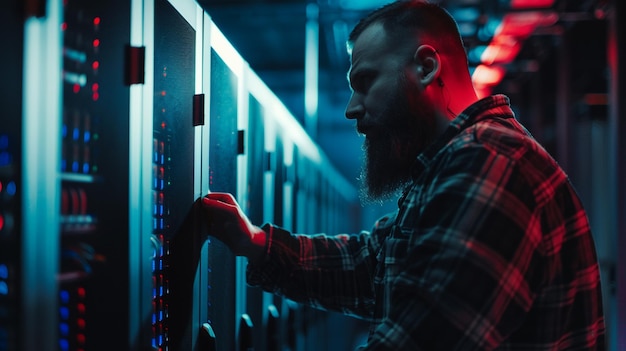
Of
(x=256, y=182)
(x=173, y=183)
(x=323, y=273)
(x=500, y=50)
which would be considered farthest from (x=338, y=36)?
(x=173, y=183)

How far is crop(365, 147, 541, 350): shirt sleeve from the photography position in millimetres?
994

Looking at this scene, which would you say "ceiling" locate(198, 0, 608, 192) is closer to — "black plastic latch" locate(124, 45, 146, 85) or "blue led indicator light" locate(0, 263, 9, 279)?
"black plastic latch" locate(124, 45, 146, 85)

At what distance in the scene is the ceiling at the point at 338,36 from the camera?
5.58 m

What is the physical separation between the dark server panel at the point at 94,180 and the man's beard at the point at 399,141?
62cm

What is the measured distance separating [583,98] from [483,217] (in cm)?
897

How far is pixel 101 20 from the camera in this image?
0.93 metres

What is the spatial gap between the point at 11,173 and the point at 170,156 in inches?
20.5

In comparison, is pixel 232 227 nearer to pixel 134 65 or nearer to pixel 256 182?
pixel 256 182

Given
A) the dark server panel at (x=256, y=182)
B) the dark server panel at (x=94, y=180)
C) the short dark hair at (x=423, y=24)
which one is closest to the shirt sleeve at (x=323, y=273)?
the dark server panel at (x=256, y=182)

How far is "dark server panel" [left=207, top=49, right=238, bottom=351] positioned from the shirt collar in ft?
1.63

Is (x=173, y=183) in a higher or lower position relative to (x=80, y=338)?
higher

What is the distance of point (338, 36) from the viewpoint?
724 centimetres

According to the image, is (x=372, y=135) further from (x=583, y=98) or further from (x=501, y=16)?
(x=583, y=98)

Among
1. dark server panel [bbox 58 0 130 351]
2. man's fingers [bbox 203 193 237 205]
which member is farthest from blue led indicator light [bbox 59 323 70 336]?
man's fingers [bbox 203 193 237 205]
